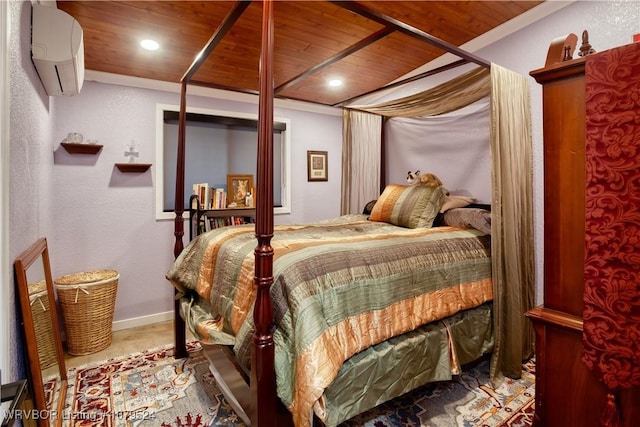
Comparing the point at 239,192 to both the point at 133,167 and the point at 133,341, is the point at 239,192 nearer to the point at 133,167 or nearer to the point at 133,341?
the point at 133,167

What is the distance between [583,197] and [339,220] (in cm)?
223

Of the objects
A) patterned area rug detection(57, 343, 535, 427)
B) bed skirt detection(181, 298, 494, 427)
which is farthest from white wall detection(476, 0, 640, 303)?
patterned area rug detection(57, 343, 535, 427)

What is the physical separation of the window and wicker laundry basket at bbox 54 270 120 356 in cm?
87

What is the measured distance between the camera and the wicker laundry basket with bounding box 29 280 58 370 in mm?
1622

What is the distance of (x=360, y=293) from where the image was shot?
154 centimetres

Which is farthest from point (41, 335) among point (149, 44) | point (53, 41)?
point (149, 44)

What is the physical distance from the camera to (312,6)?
210 centimetres

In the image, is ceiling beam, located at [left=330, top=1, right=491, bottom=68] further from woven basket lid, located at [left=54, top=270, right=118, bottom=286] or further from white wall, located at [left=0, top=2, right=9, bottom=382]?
woven basket lid, located at [left=54, top=270, right=118, bottom=286]

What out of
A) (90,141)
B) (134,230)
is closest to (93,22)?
(90,141)

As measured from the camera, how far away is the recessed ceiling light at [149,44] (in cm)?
249

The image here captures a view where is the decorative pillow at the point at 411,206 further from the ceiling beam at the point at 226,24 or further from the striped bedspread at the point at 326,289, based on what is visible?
the ceiling beam at the point at 226,24

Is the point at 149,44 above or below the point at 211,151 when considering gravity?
above

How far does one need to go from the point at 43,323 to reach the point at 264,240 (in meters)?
1.45

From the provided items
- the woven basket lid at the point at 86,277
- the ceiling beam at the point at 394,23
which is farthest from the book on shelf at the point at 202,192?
the ceiling beam at the point at 394,23
